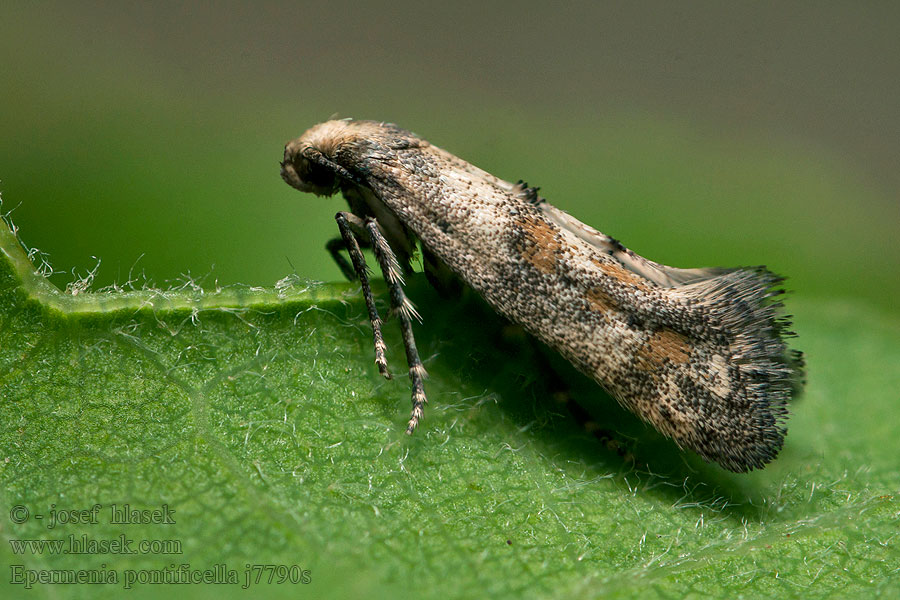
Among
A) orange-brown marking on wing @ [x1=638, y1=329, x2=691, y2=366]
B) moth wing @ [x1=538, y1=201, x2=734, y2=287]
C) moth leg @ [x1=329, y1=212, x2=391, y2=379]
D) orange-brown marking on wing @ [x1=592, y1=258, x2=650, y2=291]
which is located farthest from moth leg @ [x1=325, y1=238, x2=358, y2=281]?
orange-brown marking on wing @ [x1=638, y1=329, x2=691, y2=366]

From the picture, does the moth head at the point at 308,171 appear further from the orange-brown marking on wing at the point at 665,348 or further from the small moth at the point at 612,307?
the orange-brown marking on wing at the point at 665,348

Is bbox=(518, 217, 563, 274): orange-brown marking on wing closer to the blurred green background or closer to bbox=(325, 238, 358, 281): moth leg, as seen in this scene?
bbox=(325, 238, 358, 281): moth leg

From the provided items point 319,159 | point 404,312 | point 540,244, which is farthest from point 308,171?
point 540,244

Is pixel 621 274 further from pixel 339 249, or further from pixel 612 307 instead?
pixel 339 249

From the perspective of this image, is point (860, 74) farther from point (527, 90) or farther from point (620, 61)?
point (527, 90)

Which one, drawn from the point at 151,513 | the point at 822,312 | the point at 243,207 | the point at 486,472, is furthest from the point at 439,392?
the point at 822,312

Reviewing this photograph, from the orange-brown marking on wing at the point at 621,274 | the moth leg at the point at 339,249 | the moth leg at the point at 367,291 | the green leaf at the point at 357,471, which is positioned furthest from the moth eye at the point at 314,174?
the orange-brown marking on wing at the point at 621,274
